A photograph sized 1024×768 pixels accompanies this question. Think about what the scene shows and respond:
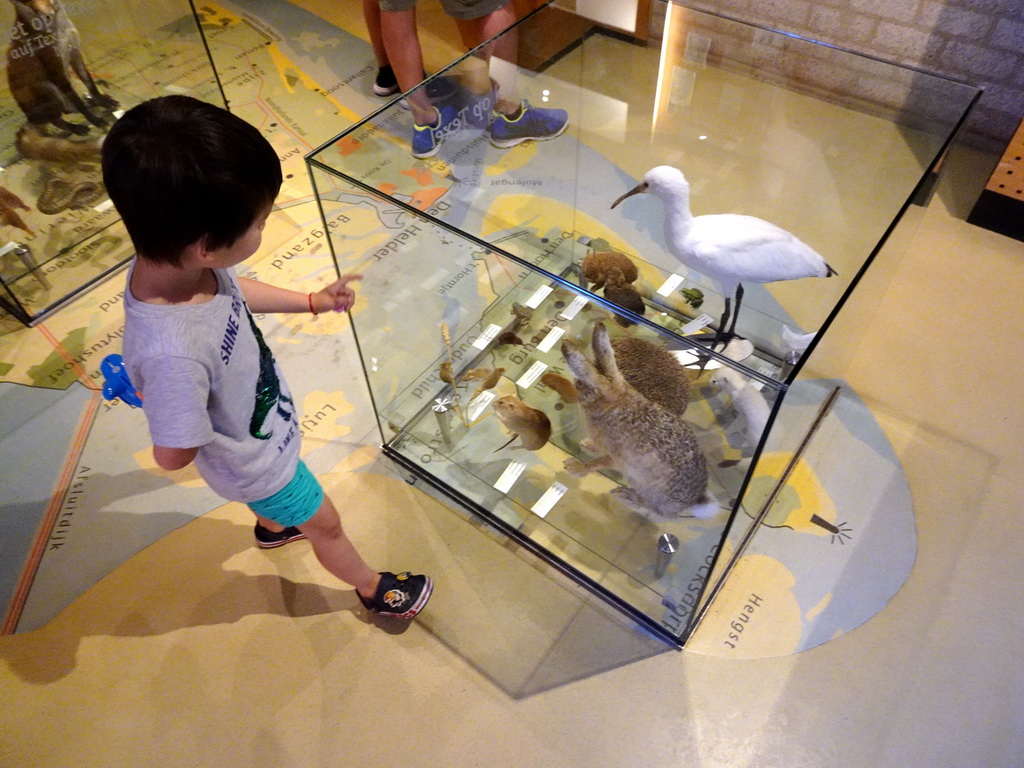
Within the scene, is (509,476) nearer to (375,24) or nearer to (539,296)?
(539,296)

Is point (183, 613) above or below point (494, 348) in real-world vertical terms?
below

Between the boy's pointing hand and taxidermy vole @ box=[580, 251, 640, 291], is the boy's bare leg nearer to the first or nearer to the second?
the boy's pointing hand

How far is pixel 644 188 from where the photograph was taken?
4.79 ft

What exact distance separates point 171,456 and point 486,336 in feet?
2.21

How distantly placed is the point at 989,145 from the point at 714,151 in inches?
41.1

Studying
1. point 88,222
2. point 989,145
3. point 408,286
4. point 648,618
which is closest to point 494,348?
point 408,286

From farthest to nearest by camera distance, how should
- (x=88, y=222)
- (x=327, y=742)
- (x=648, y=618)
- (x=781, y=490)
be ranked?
(x=88, y=222) < (x=781, y=490) < (x=648, y=618) < (x=327, y=742)

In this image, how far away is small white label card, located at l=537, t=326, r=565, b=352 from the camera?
114cm

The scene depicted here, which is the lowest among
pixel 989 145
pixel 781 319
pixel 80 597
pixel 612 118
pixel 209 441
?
pixel 80 597

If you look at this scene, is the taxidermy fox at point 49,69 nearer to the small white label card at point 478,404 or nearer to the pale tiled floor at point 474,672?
the pale tiled floor at point 474,672

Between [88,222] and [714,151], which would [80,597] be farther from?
[714,151]

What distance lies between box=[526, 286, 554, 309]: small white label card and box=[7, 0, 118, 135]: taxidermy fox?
4.49 feet

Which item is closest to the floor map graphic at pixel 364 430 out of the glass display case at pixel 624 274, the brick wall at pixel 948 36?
the glass display case at pixel 624 274

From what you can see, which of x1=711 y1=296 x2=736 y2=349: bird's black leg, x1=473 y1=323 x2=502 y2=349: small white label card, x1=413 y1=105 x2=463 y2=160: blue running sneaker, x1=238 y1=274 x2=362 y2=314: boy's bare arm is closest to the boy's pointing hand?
x1=238 y1=274 x2=362 y2=314: boy's bare arm
